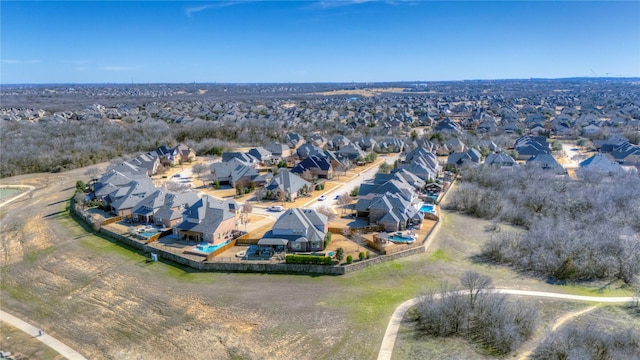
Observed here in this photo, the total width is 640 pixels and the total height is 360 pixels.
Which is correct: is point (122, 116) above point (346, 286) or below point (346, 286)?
above

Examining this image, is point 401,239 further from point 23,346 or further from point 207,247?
point 23,346

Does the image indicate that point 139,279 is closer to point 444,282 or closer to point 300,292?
point 300,292

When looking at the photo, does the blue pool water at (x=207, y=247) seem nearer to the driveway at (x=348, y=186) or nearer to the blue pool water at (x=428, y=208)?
the driveway at (x=348, y=186)

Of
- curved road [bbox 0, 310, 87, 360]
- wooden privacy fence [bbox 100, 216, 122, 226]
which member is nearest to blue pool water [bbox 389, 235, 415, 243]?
curved road [bbox 0, 310, 87, 360]

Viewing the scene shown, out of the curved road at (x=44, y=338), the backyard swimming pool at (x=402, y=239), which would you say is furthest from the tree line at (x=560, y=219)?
the curved road at (x=44, y=338)

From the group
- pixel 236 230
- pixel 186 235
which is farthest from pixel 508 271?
pixel 186 235

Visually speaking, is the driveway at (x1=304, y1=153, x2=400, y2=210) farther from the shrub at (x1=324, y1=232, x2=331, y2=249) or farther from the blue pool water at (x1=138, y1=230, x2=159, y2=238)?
the blue pool water at (x1=138, y1=230, x2=159, y2=238)
